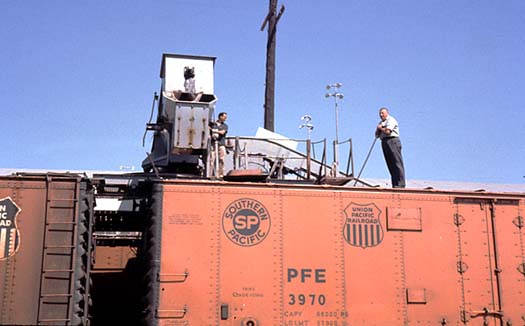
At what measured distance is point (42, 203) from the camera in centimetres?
1014

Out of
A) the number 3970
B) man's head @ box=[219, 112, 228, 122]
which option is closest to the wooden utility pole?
man's head @ box=[219, 112, 228, 122]

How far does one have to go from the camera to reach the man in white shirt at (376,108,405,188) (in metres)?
12.7

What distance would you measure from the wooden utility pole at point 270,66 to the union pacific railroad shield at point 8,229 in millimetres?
15875

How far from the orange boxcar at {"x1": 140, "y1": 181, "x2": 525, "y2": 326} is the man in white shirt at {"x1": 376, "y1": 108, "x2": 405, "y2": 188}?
118cm

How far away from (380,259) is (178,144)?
4887 millimetres

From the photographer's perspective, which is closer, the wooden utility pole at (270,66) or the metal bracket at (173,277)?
the metal bracket at (173,277)

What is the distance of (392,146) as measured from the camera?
42.1 feet

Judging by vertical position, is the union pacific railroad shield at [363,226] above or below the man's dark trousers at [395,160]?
below

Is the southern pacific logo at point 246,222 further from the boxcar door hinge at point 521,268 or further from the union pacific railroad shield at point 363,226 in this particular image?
the boxcar door hinge at point 521,268

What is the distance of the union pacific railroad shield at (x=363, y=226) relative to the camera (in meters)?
11.1

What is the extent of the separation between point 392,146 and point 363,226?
2418 mm

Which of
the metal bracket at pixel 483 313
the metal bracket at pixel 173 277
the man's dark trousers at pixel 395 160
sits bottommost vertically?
the metal bracket at pixel 483 313

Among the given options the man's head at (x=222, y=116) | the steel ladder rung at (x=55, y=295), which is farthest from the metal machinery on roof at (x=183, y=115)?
the steel ladder rung at (x=55, y=295)

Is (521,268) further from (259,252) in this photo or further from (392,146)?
(259,252)
